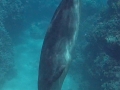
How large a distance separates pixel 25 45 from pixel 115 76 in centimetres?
1302

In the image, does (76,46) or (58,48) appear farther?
(76,46)

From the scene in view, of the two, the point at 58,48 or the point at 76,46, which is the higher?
the point at 76,46

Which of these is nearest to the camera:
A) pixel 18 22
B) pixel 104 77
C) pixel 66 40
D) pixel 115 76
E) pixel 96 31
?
pixel 66 40

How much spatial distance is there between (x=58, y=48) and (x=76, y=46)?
11679 mm

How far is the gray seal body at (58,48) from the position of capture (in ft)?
5.48

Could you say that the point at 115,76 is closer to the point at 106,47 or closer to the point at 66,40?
the point at 106,47

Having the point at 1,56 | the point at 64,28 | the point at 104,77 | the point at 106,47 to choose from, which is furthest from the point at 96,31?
the point at 64,28

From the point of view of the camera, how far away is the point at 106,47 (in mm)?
10508

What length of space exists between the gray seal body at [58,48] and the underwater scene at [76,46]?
11.8ft

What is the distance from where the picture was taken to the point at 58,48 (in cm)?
171

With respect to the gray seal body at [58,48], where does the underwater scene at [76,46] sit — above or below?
above

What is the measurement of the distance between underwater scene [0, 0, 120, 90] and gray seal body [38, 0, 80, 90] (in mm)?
3600

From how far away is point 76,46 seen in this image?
43.8 ft

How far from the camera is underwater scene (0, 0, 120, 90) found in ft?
34.0
